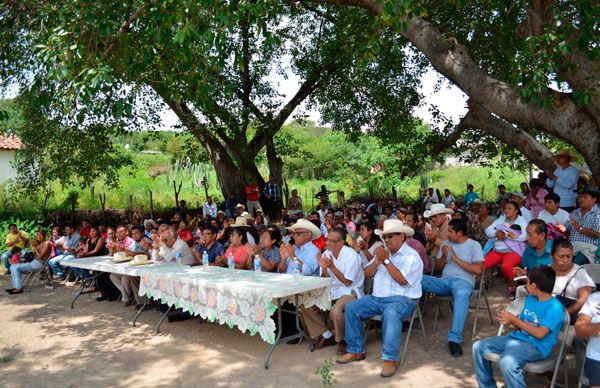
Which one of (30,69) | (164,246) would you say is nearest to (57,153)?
(30,69)

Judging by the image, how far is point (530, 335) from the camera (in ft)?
12.4

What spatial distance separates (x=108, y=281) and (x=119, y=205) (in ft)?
37.6

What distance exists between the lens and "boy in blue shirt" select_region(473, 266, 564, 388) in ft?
11.9

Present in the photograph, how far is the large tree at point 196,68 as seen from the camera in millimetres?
6176

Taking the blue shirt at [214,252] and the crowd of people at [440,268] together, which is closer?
the crowd of people at [440,268]

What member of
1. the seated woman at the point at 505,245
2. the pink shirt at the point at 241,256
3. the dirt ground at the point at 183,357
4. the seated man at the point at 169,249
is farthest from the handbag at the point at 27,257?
the seated woman at the point at 505,245

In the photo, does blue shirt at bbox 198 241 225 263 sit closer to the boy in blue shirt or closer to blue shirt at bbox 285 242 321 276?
blue shirt at bbox 285 242 321 276

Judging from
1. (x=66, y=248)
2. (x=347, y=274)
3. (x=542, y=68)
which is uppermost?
(x=542, y=68)

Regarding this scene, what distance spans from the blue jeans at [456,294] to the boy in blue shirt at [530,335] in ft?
3.88

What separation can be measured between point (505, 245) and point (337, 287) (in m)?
2.39

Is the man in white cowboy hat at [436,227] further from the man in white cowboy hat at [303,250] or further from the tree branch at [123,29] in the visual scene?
the tree branch at [123,29]

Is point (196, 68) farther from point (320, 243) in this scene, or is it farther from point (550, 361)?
point (550, 361)

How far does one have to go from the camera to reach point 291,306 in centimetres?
586

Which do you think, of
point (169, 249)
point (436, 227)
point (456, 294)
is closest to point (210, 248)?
point (169, 249)
